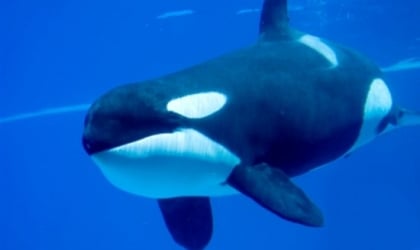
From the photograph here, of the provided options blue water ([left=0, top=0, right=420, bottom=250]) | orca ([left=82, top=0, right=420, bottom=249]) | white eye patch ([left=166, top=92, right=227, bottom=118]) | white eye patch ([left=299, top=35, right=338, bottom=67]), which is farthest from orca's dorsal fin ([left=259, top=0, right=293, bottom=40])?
blue water ([left=0, top=0, right=420, bottom=250])

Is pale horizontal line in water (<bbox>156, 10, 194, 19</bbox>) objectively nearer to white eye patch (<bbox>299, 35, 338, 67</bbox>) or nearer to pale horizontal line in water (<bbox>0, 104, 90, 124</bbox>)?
pale horizontal line in water (<bbox>0, 104, 90, 124</bbox>)

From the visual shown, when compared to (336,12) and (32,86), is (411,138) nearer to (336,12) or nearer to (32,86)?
(336,12)

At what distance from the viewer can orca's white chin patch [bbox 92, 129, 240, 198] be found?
3.88m

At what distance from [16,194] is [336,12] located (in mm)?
12349

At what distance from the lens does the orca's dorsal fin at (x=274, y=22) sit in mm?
6418

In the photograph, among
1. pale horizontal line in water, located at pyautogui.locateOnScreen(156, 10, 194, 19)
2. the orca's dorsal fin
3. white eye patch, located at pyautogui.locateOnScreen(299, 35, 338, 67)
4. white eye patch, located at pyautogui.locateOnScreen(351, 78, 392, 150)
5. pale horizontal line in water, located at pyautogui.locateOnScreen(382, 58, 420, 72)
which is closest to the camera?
white eye patch, located at pyautogui.locateOnScreen(299, 35, 338, 67)

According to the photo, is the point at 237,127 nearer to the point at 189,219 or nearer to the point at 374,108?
the point at 189,219

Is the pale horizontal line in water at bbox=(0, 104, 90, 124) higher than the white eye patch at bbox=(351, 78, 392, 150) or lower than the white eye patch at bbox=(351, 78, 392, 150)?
higher

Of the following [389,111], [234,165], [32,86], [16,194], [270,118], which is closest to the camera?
[234,165]

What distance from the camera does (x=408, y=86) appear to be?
21172 millimetres

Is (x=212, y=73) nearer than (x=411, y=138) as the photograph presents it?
Yes

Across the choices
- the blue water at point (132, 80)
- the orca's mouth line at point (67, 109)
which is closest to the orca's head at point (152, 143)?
the blue water at point (132, 80)

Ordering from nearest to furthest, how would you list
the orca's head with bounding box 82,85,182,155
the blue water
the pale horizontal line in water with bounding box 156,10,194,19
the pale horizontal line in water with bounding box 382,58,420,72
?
the orca's head with bounding box 82,85,182,155, the pale horizontal line in water with bounding box 156,10,194,19, the blue water, the pale horizontal line in water with bounding box 382,58,420,72

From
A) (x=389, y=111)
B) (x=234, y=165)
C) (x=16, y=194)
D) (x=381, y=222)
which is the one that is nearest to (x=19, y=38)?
(x=16, y=194)
